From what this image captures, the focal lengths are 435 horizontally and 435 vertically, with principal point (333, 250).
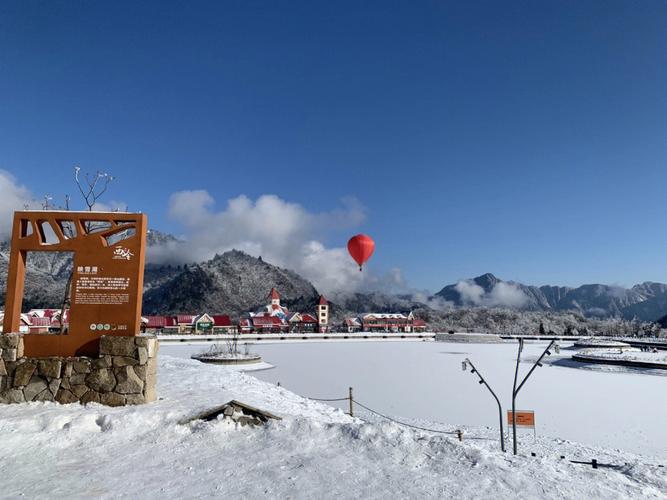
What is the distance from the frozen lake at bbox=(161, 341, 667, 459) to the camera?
52.5 ft

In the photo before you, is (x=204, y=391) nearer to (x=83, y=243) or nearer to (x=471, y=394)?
(x=83, y=243)

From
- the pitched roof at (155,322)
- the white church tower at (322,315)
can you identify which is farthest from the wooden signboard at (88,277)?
the white church tower at (322,315)

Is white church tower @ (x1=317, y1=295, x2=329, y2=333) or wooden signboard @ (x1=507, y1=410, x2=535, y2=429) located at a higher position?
white church tower @ (x1=317, y1=295, x2=329, y2=333)

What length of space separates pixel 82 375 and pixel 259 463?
5.62 metres

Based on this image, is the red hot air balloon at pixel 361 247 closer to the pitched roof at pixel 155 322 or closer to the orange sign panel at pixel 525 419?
the orange sign panel at pixel 525 419

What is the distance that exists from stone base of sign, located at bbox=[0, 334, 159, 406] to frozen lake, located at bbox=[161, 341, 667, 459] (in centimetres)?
1092

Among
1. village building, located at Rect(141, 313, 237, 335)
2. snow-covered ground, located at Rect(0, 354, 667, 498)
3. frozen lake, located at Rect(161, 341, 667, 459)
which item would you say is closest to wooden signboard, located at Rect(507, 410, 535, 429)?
frozen lake, located at Rect(161, 341, 667, 459)

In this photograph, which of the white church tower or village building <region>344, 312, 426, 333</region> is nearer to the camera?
the white church tower

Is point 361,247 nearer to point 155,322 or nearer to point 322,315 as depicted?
point 155,322

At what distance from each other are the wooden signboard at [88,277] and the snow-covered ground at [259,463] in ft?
5.52

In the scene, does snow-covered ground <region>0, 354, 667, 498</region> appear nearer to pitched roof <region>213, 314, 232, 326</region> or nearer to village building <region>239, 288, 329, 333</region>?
pitched roof <region>213, 314, 232, 326</region>

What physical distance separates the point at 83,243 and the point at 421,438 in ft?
29.5

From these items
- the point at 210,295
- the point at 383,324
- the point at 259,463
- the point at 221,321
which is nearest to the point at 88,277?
the point at 259,463

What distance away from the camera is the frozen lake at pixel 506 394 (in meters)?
16.0
